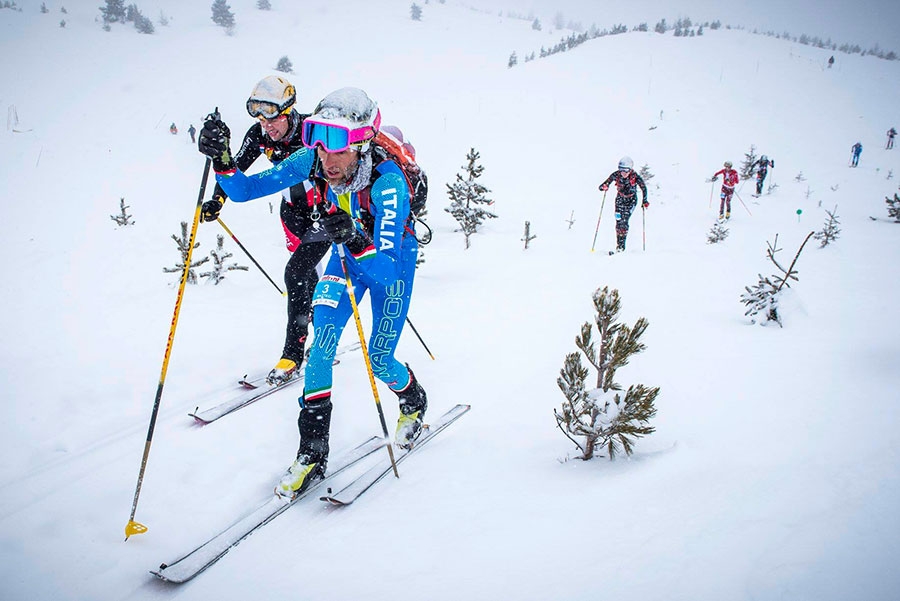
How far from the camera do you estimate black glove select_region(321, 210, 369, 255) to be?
2953mm

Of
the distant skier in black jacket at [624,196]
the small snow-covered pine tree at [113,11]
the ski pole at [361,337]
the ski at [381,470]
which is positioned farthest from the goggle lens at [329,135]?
the small snow-covered pine tree at [113,11]

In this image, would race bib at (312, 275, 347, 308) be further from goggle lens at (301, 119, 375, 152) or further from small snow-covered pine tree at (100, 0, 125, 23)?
small snow-covered pine tree at (100, 0, 125, 23)

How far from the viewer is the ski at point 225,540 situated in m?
2.42

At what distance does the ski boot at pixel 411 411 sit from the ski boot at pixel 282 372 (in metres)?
1.53

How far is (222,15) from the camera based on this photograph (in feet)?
152

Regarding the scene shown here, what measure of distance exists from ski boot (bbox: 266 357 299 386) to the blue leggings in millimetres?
1419

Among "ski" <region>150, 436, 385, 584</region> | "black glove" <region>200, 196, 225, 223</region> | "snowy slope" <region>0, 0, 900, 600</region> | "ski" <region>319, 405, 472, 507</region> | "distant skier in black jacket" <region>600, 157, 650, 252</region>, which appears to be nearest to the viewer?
"snowy slope" <region>0, 0, 900, 600</region>

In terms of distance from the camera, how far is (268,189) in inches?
155

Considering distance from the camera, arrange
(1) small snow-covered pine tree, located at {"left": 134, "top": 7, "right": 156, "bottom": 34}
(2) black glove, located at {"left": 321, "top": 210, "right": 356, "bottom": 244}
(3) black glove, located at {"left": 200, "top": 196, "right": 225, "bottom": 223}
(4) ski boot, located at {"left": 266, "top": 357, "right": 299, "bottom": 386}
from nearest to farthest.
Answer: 1. (2) black glove, located at {"left": 321, "top": 210, "right": 356, "bottom": 244}
2. (3) black glove, located at {"left": 200, "top": 196, "right": 225, "bottom": 223}
3. (4) ski boot, located at {"left": 266, "top": 357, "right": 299, "bottom": 386}
4. (1) small snow-covered pine tree, located at {"left": 134, "top": 7, "right": 156, "bottom": 34}

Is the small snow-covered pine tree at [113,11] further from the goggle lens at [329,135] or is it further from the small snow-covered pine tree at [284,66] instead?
the goggle lens at [329,135]

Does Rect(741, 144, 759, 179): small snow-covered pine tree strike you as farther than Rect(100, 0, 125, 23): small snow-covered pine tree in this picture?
No

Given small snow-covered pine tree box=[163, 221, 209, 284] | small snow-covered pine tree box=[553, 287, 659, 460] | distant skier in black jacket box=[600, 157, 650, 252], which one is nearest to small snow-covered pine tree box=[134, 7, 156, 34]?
small snow-covered pine tree box=[163, 221, 209, 284]

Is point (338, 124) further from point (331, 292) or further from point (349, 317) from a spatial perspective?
point (349, 317)

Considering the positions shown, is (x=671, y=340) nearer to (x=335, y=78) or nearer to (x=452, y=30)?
(x=335, y=78)
